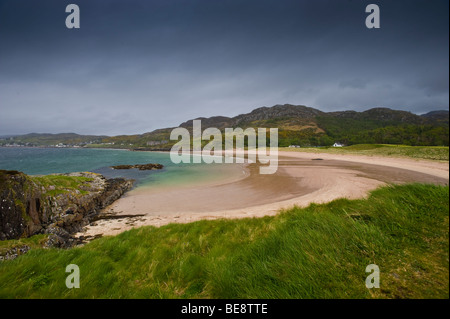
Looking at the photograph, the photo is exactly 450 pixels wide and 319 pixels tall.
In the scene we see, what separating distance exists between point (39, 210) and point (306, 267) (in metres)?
14.7

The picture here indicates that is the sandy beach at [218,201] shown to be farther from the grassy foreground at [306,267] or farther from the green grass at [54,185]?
the grassy foreground at [306,267]

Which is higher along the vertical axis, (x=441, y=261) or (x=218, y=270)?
(x=441, y=261)

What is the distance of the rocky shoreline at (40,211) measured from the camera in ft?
26.1

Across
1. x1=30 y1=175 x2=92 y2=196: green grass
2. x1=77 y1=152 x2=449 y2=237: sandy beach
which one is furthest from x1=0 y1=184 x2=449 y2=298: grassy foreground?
x1=30 y1=175 x2=92 y2=196: green grass

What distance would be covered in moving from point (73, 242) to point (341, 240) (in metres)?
11.9

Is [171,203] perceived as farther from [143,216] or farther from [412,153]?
[412,153]

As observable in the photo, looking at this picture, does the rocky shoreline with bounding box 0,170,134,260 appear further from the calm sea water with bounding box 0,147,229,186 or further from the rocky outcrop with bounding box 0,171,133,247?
the calm sea water with bounding box 0,147,229,186

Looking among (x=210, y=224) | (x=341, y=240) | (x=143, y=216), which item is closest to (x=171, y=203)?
(x=143, y=216)

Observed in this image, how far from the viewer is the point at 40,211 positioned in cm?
1008

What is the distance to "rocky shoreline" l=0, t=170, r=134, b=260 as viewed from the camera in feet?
26.1

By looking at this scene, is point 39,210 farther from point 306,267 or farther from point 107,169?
point 107,169

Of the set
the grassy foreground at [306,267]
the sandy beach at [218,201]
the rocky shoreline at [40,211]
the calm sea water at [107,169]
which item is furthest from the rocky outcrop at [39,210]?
the calm sea water at [107,169]

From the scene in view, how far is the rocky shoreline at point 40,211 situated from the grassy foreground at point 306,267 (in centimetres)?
499

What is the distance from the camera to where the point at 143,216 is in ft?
42.7
